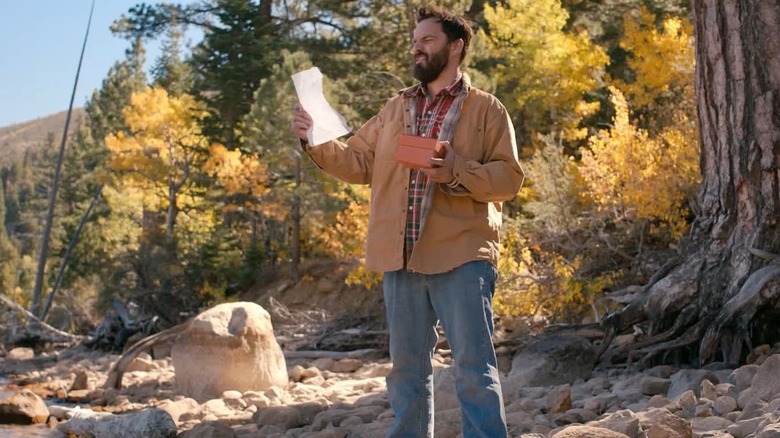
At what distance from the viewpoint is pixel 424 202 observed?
3.87 m

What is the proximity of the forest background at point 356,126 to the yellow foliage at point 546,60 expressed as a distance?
0.04 m

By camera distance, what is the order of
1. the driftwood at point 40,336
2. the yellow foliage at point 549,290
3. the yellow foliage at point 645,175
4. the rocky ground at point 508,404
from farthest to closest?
the driftwood at point 40,336
the yellow foliage at point 645,175
the yellow foliage at point 549,290
the rocky ground at point 508,404

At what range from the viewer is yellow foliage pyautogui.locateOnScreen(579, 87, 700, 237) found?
10938 millimetres

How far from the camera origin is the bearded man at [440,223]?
3697 millimetres

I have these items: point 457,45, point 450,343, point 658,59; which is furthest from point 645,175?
point 658,59

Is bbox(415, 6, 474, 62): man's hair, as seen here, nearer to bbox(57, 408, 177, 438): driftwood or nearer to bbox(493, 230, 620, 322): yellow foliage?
bbox(57, 408, 177, 438): driftwood

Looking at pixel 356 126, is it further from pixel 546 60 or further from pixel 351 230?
pixel 546 60

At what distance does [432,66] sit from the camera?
12.9 feet

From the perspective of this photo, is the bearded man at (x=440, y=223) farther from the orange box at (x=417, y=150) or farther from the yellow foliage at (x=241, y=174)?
the yellow foliage at (x=241, y=174)

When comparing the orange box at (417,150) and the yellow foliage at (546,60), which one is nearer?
the orange box at (417,150)

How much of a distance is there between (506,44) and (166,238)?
32.4 feet

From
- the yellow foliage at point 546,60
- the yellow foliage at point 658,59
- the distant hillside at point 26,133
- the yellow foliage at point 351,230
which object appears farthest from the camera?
the distant hillside at point 26,133

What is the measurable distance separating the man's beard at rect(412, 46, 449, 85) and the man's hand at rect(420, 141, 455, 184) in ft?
1.25

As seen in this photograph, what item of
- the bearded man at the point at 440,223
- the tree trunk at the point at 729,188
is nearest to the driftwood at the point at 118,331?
the tree trunk at the point at 729,188
